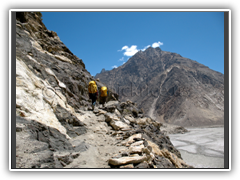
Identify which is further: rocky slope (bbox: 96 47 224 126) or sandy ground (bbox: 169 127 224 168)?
rocky slope (bbox: 96 47 224 126)

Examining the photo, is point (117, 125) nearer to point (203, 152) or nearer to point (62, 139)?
point (62, 139)

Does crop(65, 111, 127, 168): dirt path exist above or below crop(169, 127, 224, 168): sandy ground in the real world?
above

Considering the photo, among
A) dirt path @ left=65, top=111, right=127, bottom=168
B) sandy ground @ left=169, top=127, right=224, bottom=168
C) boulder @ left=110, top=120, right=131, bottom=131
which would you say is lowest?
sandy ground @ left=169, top=127, right=224, bottom=168

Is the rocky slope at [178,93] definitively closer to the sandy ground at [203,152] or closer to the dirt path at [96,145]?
the sandy ground at [203,152]

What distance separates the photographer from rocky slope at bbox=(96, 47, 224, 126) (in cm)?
7569

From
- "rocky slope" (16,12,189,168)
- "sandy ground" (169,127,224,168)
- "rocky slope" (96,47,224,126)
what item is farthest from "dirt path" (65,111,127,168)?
"rocky slope" (96,47,224,126)

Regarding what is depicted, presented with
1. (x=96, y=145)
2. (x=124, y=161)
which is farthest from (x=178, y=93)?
(x=124, y=161)

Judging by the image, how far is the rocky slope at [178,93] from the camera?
7569 centimetres

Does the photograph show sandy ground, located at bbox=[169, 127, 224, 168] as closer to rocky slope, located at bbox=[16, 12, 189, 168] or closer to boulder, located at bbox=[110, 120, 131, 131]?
boulder, located at bbox=[110, 120, 131, 131]

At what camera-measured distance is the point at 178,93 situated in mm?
91938

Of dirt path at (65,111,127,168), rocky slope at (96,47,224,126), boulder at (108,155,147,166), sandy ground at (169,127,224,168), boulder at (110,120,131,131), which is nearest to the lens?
boulder at (108,155,147,166)
